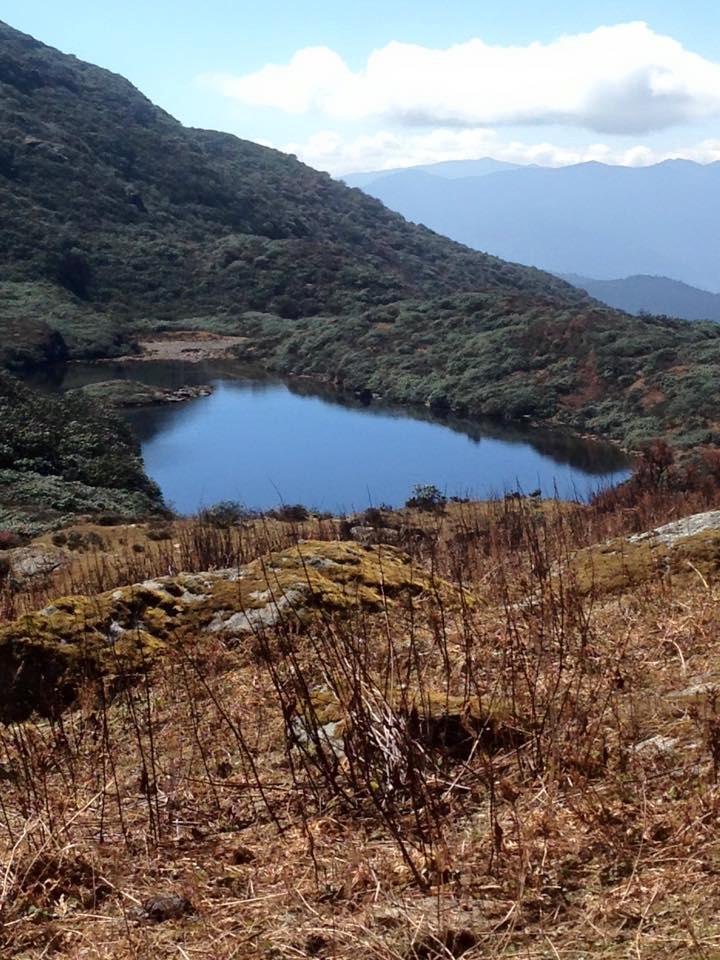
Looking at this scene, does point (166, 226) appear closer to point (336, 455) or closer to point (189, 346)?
point (189, 346)

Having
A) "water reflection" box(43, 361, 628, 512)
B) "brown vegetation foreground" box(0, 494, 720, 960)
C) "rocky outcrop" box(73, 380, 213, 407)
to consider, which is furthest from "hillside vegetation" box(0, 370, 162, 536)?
"brown vegetation foreground" box(0, 494, 720, 960)

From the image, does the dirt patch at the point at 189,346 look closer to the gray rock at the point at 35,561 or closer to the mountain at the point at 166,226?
the mountain at the point at 166,226

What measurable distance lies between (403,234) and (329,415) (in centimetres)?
6993

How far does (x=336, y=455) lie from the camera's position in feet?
115

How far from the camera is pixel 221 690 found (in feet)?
13.1


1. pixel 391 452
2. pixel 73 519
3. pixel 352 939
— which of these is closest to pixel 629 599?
pixel 352 939

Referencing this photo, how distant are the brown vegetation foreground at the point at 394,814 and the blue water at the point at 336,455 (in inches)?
833

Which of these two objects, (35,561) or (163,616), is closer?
(163,616)

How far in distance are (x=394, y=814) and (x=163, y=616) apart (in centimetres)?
233

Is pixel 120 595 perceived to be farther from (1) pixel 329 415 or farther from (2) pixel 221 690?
(1) pixel 329 415

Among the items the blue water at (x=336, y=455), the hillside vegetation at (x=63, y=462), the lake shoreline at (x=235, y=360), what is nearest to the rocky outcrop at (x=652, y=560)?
the hillside vegetation at (x=63, y=462)

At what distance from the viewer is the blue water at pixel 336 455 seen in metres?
29.0

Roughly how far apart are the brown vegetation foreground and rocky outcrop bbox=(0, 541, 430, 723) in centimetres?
20

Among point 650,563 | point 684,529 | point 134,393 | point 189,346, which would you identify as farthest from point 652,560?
point 189,346
